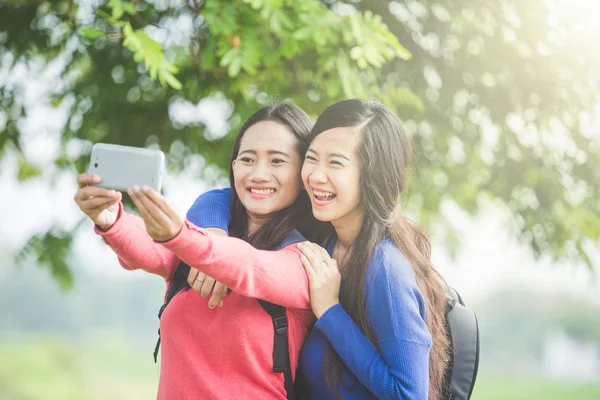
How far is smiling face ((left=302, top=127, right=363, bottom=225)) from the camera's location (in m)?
2.10

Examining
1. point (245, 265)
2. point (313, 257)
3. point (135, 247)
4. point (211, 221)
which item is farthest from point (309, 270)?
point (135, 247)

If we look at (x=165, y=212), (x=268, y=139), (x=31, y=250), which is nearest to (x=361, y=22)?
(x=268, y=139)

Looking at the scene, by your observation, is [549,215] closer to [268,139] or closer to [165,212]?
[268,139]

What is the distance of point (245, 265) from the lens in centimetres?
179

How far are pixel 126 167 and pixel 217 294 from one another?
0.48 meters

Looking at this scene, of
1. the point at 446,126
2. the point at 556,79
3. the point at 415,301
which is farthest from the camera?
the point at 446,126

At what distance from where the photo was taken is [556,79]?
462 centimetres

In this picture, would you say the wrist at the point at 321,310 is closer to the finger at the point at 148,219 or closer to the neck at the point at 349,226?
the neck at the point at 349,226

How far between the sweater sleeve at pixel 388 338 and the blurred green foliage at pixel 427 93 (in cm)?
209

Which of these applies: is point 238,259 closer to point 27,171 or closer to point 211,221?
point 211,221

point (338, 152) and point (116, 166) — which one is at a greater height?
point (338, 152)

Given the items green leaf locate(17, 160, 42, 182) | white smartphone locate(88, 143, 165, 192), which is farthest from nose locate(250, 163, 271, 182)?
green leaf locate(17, 160, 42, 182)

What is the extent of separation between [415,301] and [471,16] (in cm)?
326

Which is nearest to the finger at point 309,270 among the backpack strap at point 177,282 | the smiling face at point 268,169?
the smiling face at point 268,169
